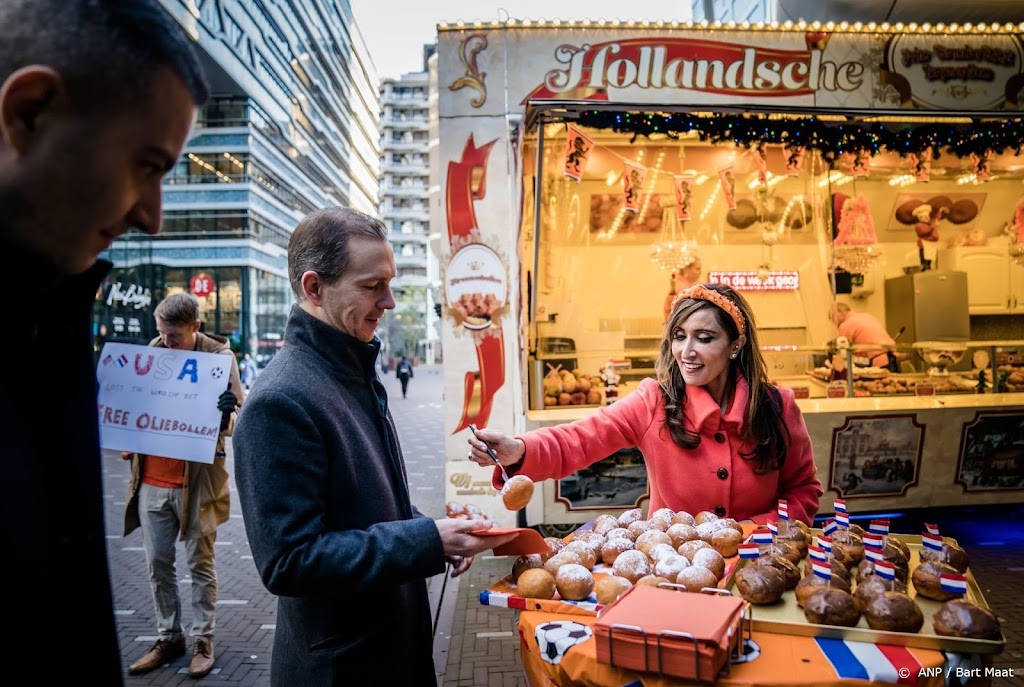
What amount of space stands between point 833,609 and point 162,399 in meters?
4.26

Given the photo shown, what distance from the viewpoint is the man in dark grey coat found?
5.45 ft

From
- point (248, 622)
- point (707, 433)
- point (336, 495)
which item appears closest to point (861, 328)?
point (707, 433)

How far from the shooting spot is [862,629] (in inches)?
67.6

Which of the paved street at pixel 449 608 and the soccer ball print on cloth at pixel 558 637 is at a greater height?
the soccer ball print on cloth at pixel 558 637

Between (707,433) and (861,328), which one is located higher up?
(861,328)

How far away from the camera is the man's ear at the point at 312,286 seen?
1920 mm

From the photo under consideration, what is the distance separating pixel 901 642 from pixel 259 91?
4770 cm

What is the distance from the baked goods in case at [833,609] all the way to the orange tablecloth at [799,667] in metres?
0.06

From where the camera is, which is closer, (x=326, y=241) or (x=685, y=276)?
(x=326, y=241)

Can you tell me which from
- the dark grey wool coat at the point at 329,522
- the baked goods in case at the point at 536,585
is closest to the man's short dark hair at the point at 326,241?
the dark grey wool coat at the point at 329,522

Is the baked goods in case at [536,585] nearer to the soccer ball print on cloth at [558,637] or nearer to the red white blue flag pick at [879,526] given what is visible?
the soccer ball print on cloth at [558,637]

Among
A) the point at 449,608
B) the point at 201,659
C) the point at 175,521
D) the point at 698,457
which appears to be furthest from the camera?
the point at 449,608

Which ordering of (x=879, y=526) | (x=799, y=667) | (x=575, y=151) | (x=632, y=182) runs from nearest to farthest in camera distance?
(x=799, y=667) → (x=879, y=526) → (x=575, y=151) → (x=632, y=182)

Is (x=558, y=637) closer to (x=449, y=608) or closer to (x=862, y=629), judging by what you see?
(x=862, y=629)
